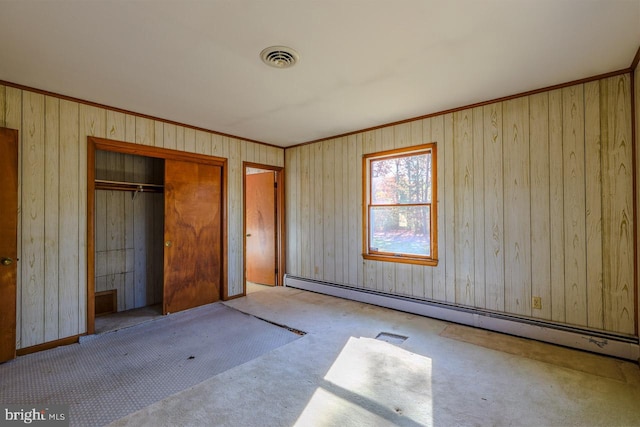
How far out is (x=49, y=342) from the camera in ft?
9.84

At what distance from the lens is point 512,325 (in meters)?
3.17

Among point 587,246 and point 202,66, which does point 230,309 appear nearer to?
point 202,66

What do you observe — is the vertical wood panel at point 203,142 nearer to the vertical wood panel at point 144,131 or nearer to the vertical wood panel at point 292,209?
the vertical wood panel at point 144,131

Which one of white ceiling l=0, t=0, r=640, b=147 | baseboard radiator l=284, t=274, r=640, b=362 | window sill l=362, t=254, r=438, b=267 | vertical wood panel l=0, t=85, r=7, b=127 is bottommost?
baseboard radiator l=284, t=274, r=640, b=362

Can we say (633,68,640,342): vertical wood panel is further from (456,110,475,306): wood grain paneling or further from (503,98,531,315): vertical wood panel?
(456,110,475,306): wood grain paneling

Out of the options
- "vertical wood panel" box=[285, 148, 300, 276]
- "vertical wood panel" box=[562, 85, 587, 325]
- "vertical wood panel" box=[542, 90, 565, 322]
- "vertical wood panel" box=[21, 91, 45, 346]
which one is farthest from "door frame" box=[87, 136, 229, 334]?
"vertical wood panel" box=[562, 85, 587, 325]

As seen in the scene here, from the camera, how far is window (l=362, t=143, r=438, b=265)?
12.6 feet

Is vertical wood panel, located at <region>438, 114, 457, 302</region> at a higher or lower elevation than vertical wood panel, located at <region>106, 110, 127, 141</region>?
lower

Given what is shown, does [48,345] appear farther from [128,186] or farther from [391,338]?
[391,338]

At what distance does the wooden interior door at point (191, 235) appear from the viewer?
13.2 ft

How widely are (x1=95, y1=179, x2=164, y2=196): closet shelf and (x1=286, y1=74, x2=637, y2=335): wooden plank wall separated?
3.27 metres

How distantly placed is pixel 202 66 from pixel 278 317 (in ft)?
9.65

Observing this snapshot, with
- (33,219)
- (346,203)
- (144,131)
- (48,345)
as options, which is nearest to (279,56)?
(144,131)

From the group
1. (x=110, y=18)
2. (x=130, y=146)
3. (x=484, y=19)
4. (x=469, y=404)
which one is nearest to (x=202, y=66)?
(x=110, y=18)
